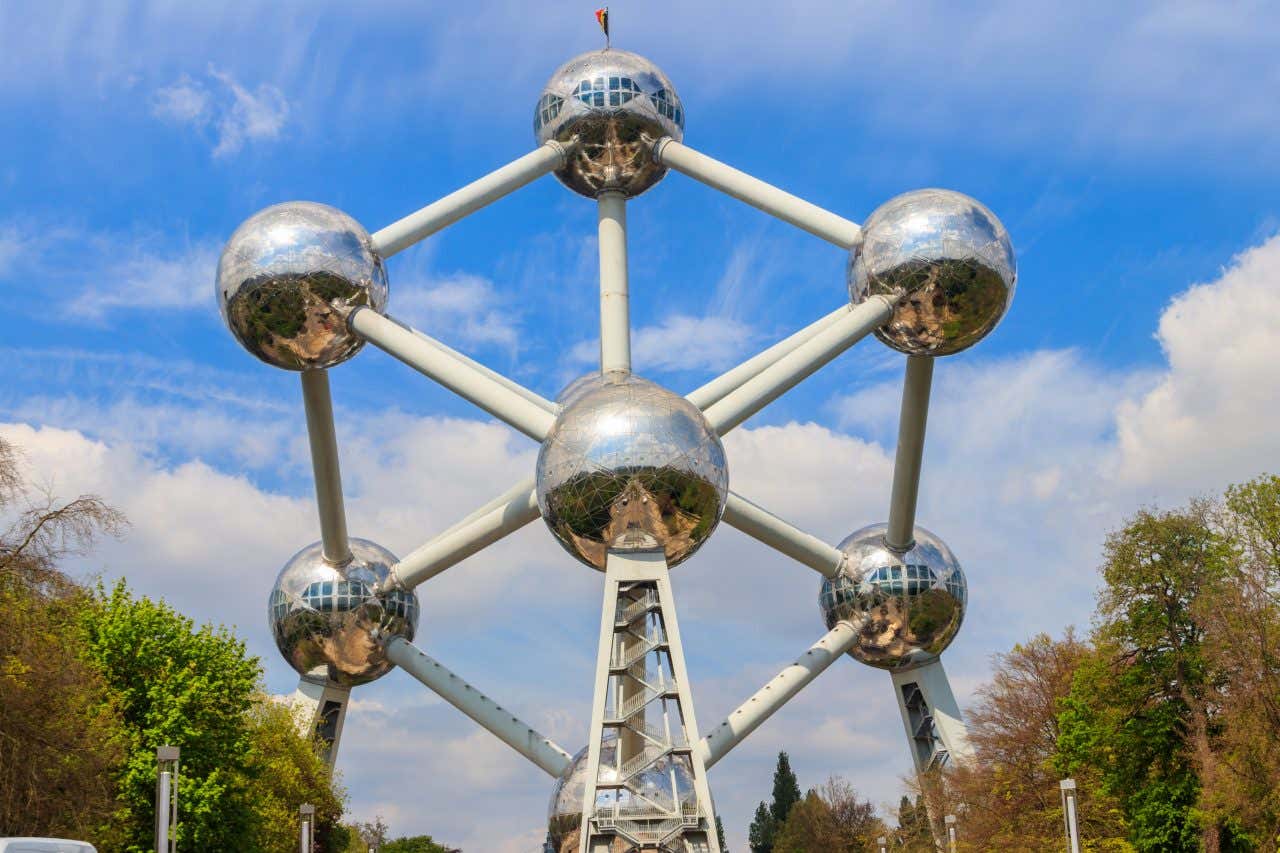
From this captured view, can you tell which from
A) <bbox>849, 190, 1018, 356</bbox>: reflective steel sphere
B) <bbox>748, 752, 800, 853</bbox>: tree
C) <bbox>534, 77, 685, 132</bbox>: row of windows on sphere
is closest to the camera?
<bbox>849, 190, 1018, 356</bbox>: reflective steel sphere

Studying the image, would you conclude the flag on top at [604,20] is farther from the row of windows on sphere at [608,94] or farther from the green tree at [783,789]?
the green tree at [783,789]

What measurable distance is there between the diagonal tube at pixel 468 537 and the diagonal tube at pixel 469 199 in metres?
4.09

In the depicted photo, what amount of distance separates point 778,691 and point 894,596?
3053 mm

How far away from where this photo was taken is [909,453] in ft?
78.8

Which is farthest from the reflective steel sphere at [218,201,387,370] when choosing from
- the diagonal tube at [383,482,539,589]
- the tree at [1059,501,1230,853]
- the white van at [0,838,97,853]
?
the tree at [1059,501,1230,853]

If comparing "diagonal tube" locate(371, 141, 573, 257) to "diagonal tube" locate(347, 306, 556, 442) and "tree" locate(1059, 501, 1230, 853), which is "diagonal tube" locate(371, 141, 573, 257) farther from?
"tree" locate(1059, 501, 1230, 853)

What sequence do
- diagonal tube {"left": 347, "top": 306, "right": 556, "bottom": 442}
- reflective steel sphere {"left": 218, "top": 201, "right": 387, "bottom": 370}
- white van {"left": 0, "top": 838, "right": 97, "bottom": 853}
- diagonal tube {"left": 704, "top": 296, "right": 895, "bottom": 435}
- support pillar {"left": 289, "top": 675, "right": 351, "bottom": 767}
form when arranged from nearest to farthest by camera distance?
1. white van {"left": 0, "top": 838, "right": 97, "bottom": 853}
2. diagonal tube {"left": 347, "top": 306, "right": 556, "bottom": 442}
3. diagonal tube {"left": 704, "top": 296, "right": 895, "bottom": 435}
4. reflective steel sphere {"left": 218, "top": 201, "right": 387, "bottom": 370}
5. support pillar {"left": 289, "top": 675, "right": 351, "bottom": 767}

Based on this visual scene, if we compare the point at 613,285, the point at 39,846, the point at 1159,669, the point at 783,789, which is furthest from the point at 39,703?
the point at 783,789

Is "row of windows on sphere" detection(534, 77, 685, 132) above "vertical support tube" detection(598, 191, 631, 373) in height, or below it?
above

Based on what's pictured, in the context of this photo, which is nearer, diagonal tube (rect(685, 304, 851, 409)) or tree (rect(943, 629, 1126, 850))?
diagonal tube (rect(685, 304, 851, 409))

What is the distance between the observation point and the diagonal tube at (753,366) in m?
23.0

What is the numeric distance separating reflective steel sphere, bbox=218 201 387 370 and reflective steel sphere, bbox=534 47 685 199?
4.72m

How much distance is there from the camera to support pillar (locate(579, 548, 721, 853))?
18391mm

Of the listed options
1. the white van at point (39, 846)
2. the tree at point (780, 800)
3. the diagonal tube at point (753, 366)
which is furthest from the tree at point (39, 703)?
the tree at point (780, 800)
